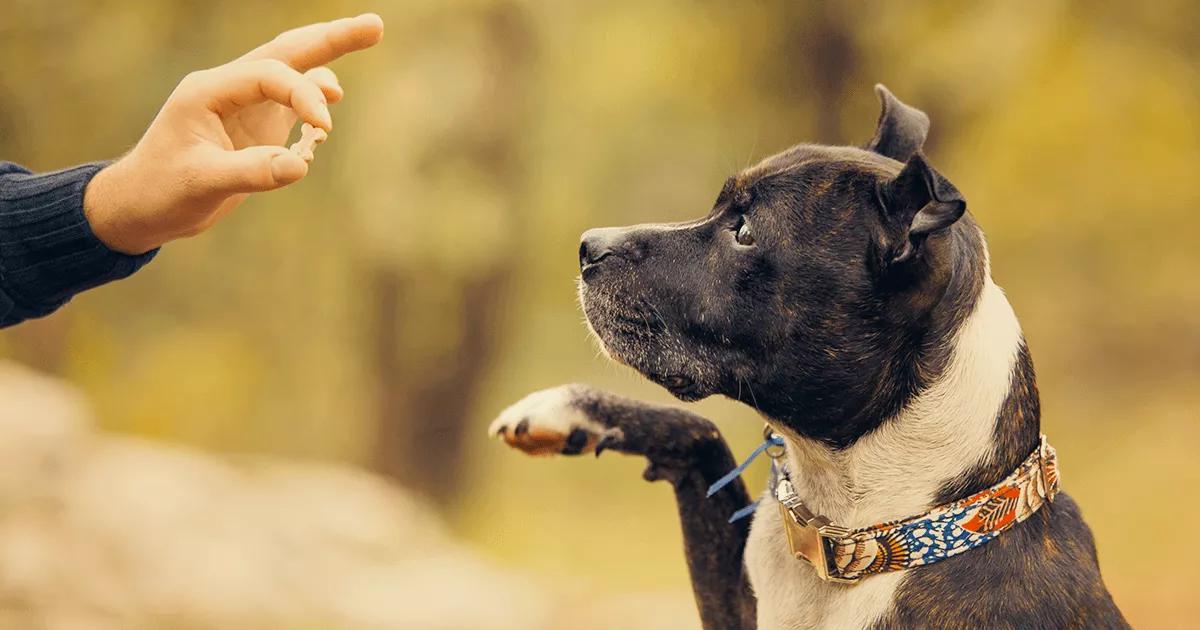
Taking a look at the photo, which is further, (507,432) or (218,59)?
(218,59)

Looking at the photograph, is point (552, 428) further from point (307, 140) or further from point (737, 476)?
point (307, 140)

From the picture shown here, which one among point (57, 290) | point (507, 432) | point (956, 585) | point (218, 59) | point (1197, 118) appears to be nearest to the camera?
→ point (956, 585)

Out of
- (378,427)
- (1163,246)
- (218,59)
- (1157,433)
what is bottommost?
(1157,433)

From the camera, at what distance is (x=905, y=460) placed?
1713 mm

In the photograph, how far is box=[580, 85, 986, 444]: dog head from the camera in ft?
5.55

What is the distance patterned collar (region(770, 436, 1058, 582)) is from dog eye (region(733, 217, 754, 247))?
43 centimetres

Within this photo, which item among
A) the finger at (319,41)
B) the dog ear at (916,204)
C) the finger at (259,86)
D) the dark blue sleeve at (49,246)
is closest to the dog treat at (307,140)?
the finger at (259,86)

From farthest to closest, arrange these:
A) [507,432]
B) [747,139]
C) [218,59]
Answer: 1. [218,59]
2. [747,139]
3. [507,432]

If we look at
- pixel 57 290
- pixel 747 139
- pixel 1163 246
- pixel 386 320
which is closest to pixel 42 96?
pixel 386 320

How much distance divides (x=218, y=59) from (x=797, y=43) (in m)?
2.36

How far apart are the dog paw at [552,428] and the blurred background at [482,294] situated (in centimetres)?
202

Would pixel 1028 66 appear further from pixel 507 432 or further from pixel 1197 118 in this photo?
pixel 507 432

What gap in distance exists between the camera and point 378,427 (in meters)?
4.80

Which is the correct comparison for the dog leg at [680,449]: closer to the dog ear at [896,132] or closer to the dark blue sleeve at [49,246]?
the dog ear at [896,132]
